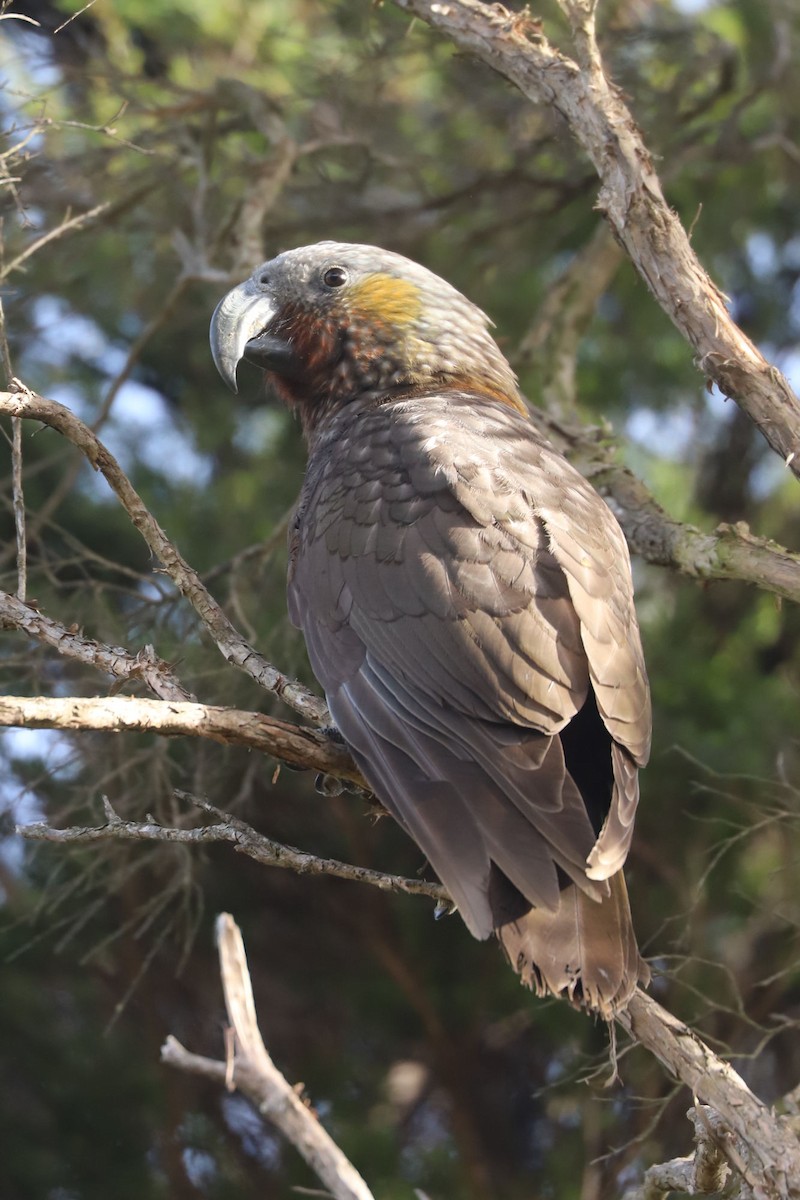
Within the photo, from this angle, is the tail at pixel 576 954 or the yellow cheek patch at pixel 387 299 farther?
the yellow cheek patch at pixel 387 299

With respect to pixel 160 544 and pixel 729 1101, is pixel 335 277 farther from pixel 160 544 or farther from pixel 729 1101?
pixel 729 1101

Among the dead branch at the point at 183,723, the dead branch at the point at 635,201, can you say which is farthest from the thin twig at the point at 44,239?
the dead branch at the point at 183,723

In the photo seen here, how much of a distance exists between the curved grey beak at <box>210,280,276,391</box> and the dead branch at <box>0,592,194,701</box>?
1.31 metres

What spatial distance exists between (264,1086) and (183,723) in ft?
2.68

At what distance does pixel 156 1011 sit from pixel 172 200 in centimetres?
344

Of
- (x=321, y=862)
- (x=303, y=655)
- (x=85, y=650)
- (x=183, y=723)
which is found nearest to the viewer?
(x=183, y=723)

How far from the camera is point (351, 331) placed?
3865 millimetres

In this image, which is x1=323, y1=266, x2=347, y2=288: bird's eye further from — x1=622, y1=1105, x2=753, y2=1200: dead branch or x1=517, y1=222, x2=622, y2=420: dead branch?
x1=622, y1=1105, x2=753, y2=1200: dead branch

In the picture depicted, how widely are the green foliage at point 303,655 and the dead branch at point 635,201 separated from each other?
101 cm

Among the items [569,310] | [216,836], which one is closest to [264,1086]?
[216,836]

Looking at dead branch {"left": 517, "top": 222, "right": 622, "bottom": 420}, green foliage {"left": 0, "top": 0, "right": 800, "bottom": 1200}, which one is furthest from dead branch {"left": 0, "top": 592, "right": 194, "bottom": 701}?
dead branch {"left": 517, "top": 222, "right": 622, "bottom": 420}

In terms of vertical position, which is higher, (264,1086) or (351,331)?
(351,331)

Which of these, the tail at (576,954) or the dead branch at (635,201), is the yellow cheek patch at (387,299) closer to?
the dead branch at (635,201)

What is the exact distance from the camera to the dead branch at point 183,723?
2264 millimetres
